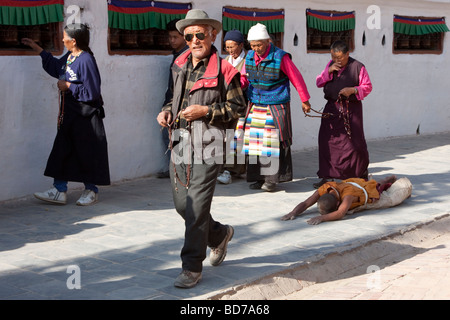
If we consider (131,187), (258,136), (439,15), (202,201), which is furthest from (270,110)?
(439,15)

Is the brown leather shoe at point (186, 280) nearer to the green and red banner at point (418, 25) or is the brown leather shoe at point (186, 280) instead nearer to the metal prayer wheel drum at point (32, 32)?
the metal prayer wheel drum at point (32, 32)

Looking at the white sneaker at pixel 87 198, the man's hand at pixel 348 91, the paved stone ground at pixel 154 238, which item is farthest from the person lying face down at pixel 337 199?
the white sneaker at pixel 87 198

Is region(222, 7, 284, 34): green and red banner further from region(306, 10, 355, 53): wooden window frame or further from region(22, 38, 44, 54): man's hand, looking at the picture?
region(22, 38, 44, 54): man's hand

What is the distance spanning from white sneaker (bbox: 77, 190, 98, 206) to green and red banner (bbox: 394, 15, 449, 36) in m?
8.10

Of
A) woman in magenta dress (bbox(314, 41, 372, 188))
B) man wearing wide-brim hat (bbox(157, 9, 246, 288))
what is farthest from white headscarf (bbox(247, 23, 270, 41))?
man wearing wide-brim hat (bbox(157, 9, 246, 288))

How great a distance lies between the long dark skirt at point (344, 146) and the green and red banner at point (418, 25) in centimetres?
566

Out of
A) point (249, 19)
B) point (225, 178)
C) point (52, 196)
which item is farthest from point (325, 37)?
point (52, 196)

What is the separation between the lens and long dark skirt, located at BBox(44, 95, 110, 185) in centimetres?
760

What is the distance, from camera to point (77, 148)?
25.0 ft

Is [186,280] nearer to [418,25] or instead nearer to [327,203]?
[327,203]

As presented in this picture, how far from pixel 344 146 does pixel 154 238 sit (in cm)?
317

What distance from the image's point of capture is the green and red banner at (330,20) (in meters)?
12.0

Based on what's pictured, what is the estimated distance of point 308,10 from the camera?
1189 centimetres

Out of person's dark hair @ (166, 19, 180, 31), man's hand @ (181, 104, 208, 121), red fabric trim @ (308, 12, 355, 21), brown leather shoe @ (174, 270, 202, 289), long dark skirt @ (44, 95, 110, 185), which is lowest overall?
brown leather shoe @ (174, 270, 202, 289)
